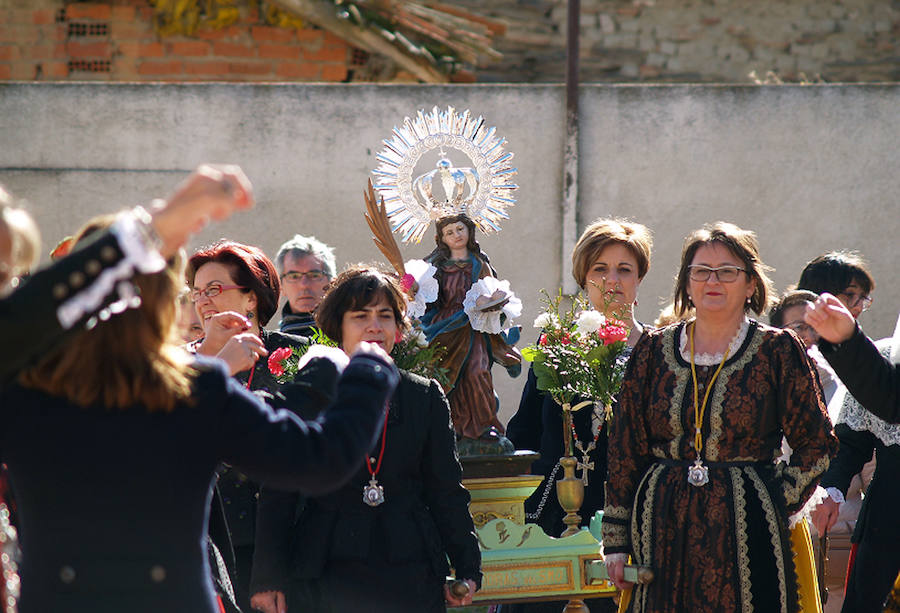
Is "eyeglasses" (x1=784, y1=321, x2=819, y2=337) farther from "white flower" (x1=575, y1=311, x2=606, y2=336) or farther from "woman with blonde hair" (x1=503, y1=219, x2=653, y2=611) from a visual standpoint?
"white flower" (x1=575, y1=311, x2=606, y2=336)

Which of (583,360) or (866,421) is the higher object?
(583,360)

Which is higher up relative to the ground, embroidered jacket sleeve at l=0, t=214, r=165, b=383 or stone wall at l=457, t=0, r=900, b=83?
stone wall at l=457, t=0, r=900, b=83

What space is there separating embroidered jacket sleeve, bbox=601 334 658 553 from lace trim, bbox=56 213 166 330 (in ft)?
7.22

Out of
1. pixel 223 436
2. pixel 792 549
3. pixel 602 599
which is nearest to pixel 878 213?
pixel 602 599

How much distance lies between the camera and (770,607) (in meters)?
3.85

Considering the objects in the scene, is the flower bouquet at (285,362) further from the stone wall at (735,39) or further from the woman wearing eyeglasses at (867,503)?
the stone wall at (735,39)

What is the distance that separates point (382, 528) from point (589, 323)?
1.38 m

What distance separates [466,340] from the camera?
4.91 metres

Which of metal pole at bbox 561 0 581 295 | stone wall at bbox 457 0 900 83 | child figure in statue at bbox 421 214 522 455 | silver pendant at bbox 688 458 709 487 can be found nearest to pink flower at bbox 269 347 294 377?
child figure in statue at bbox 421 214 522 455

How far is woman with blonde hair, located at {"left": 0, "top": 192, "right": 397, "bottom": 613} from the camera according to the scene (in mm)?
2225

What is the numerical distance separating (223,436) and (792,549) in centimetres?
226

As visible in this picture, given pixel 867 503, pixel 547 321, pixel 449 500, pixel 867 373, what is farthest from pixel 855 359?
pixel 547 321

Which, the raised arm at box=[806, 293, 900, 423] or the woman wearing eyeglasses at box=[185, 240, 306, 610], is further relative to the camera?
the woman wearing eyeglasses at box=[185, 240, 306, 610]

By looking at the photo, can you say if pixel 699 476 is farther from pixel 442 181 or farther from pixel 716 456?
pixel 442 181
